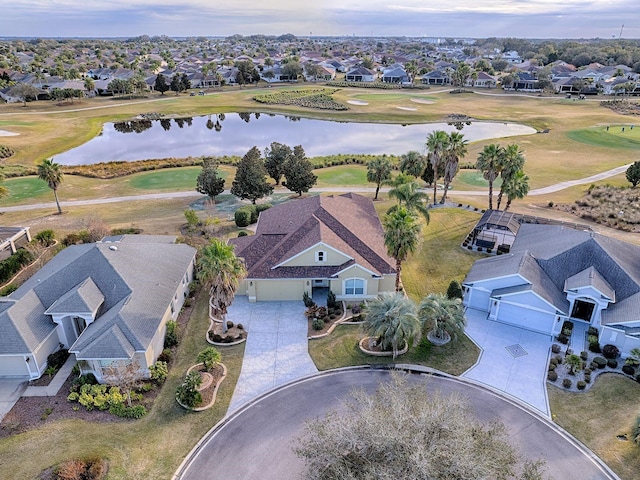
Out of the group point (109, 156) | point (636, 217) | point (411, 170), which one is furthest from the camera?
point (109, 156)

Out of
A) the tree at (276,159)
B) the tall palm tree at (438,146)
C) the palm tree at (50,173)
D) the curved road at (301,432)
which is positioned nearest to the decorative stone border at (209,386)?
the curved road at (301,432)

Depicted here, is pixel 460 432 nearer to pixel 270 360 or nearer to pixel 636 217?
pixel 270 360

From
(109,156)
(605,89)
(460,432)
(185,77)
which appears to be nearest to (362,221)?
(460,432)

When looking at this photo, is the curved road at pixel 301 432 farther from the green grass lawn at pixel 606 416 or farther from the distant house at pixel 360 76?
the distant house at pixel 360 76

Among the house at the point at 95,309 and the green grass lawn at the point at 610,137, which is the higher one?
the green grass lawn at the point at 610,137

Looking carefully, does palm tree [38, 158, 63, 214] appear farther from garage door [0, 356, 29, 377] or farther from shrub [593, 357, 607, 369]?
shrub [593, 357, 607, 369]
